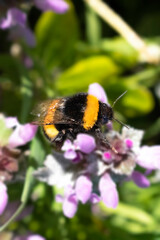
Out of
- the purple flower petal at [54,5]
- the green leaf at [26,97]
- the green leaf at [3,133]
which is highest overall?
the purple flower petal at [54,5]

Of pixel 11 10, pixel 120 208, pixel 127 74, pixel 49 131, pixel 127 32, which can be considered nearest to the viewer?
pixel 49 131

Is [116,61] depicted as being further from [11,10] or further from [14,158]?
[14,158]

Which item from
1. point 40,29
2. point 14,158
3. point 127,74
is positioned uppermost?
point 40,29

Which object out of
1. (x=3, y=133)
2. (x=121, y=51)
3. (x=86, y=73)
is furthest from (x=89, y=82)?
(x=3, y=133)

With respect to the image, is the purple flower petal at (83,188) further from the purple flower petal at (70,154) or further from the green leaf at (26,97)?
the green leaf at (26,97)

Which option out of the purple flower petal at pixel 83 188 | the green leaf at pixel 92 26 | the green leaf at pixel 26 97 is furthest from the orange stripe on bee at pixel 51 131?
the green leaf at pixel 92 26

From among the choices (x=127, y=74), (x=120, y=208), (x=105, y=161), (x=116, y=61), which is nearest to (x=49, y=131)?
(x=105, y=161)

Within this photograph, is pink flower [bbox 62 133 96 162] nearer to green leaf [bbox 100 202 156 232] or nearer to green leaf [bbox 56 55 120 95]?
green leaf [bbox 100 202 156 232]
